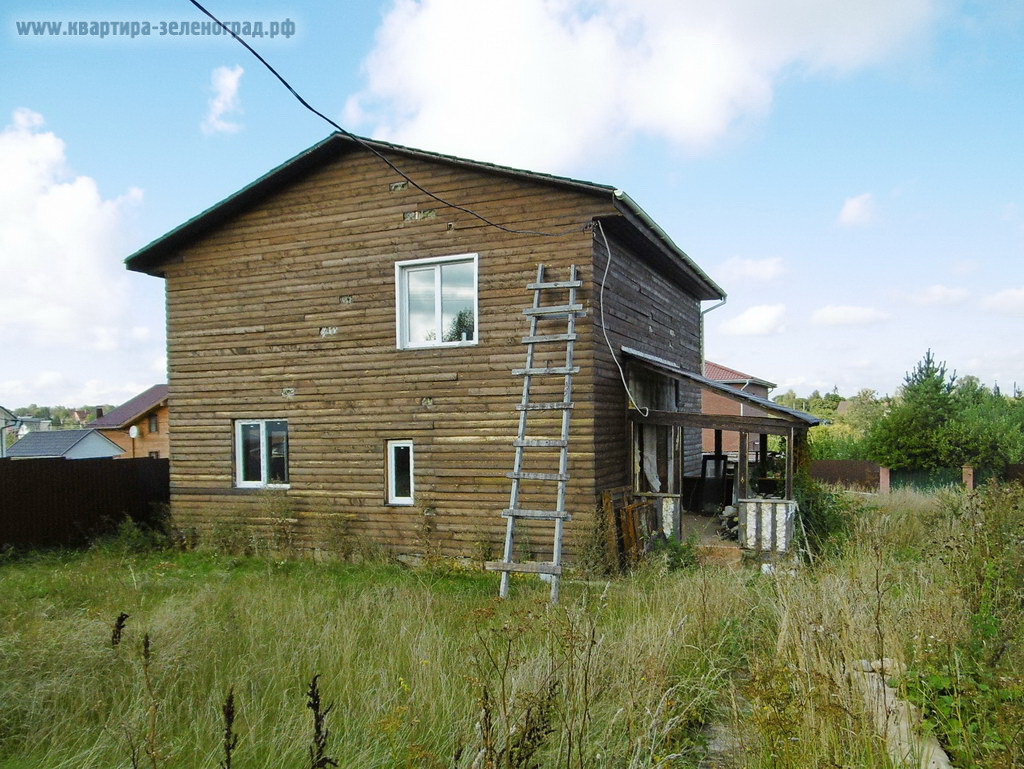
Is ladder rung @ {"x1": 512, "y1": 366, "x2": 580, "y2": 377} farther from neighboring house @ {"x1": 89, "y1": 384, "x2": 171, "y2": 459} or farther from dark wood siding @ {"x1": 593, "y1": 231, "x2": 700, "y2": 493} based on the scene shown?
neighboring house @ {"x1": 89, "y1": 384, "x2": 171, "y2": 459}

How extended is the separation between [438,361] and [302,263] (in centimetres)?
318

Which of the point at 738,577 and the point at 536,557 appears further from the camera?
the point at 536,557

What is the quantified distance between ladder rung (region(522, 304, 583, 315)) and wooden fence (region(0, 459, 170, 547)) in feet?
28.7

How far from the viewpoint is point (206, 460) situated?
12430 millimetres

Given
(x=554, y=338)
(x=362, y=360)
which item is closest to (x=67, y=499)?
(x=362, y=360)

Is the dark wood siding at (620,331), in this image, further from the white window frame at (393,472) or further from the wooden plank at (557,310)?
the white window frame at (393,472)

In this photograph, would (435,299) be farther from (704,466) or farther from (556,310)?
(704,466)

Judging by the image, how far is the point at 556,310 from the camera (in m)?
9.58

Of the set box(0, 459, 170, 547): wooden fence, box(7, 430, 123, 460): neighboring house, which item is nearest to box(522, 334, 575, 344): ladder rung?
box(0, 459, 170, 547): wooden fence

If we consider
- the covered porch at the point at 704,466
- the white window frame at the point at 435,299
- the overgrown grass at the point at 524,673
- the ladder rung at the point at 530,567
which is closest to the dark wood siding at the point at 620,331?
the covered porch at the point at 704,466

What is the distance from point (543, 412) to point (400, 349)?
262 cm

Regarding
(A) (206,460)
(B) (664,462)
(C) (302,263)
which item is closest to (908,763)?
(B) (664,462)

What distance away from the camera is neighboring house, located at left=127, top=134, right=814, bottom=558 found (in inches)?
398

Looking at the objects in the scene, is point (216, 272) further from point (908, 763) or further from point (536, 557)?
point (908, 763)
